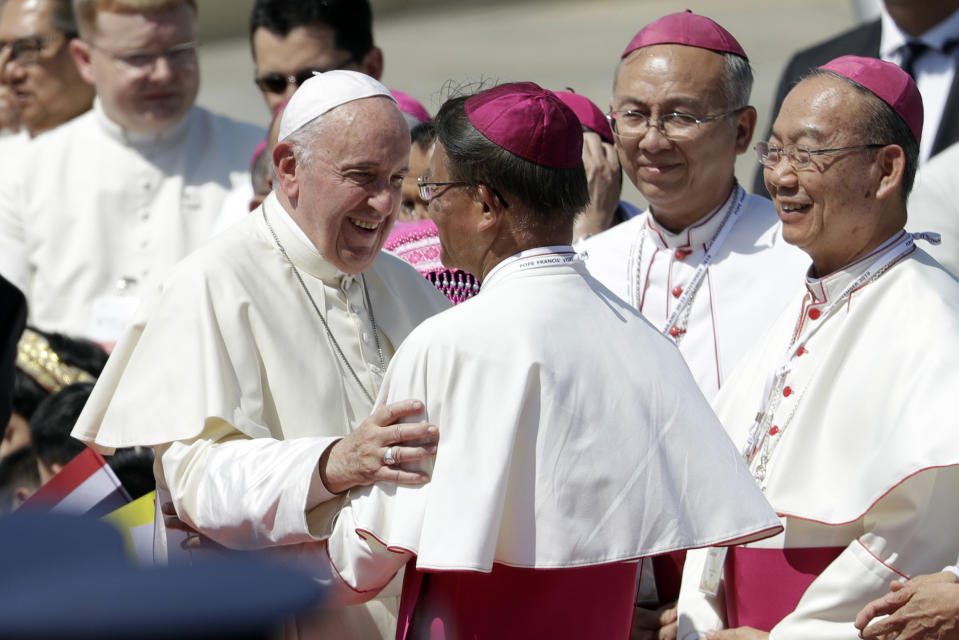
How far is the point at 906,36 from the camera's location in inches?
204

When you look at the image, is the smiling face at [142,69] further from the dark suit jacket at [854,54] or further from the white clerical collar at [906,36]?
the white clerical collar at [906,36]

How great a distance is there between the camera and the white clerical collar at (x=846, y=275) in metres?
2.90

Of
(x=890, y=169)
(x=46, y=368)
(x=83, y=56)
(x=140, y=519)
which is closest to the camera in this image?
(x=890, y=169)

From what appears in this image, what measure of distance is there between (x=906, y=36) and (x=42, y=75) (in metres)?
3.73

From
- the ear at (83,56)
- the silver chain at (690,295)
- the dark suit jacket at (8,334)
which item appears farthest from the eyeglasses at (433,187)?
the ear at (83,56)

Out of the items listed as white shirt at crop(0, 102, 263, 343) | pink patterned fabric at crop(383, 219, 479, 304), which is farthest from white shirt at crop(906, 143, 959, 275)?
white shirt at crop(0, 102, 263, 343)

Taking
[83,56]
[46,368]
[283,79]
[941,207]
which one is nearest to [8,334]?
[46,368]

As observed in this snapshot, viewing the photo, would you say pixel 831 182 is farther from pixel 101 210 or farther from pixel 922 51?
pixel 101 210

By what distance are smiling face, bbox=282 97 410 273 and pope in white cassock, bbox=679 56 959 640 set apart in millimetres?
830

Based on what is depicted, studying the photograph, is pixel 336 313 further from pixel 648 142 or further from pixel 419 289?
pixel 648 142

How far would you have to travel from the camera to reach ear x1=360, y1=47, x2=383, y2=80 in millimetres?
5238

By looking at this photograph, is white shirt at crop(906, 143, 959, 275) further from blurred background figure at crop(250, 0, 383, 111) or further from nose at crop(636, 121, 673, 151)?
blurred background figure at crop(250, 0, 383, 111)

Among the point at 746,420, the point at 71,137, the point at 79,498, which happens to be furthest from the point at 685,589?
the point at 71,137

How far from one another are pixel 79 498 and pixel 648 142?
5.81 feet
